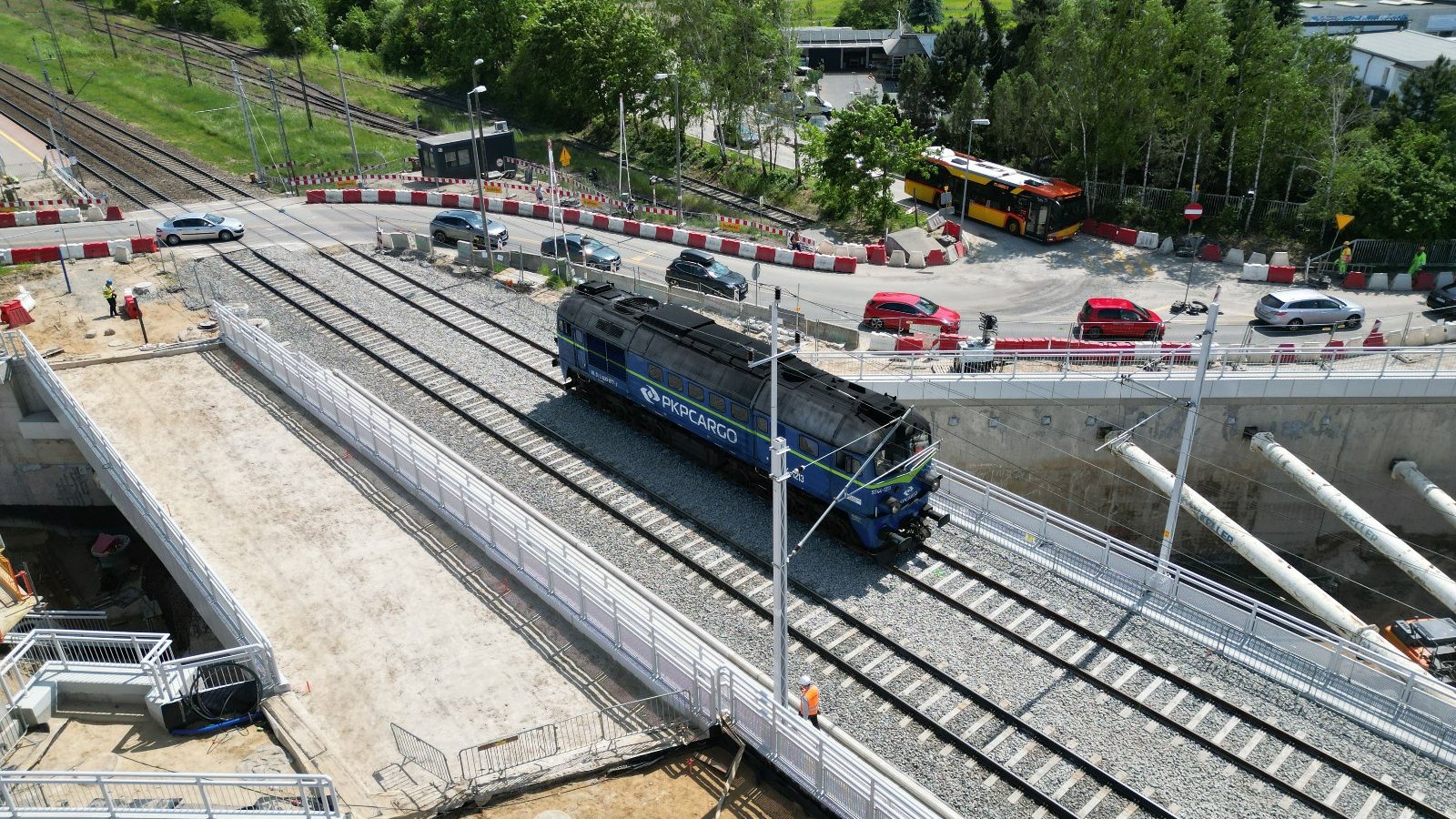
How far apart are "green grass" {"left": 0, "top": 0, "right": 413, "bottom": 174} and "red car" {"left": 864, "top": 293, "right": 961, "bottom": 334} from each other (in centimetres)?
4227

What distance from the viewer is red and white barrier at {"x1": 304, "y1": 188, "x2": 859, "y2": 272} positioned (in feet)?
151

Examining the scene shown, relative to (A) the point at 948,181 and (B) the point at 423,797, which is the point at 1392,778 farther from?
(A) the point at 948,181

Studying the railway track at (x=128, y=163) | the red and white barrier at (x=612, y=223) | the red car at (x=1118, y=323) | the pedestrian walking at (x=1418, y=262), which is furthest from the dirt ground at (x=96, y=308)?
the pedestrian walking at (x=1418, y=262)

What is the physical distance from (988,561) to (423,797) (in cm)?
1323

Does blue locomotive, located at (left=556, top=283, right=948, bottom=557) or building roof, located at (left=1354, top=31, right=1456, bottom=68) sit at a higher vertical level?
building roof, located at (left=1354, top=31, right=1456, bottom=68)

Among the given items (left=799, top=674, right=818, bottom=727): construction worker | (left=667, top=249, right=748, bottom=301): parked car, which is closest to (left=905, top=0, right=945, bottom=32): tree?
(left=667, top=249, right=748, bottom=301): parked car

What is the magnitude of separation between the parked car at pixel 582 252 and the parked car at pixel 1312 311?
26598 mm

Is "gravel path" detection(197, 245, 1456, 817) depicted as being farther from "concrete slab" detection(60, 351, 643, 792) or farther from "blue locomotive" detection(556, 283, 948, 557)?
"concrete slab" detection(60, 351, 643, 792)

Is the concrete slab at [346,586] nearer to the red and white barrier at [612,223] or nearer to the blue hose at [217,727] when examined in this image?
the blue hose at [217,727]

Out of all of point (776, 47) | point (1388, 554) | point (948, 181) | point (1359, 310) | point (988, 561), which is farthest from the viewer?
point (776, 47)

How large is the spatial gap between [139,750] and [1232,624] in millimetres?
21287

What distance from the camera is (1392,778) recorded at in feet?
56.9

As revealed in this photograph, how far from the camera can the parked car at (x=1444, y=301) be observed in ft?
126

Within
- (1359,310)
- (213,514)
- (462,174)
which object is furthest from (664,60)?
(213,514)
